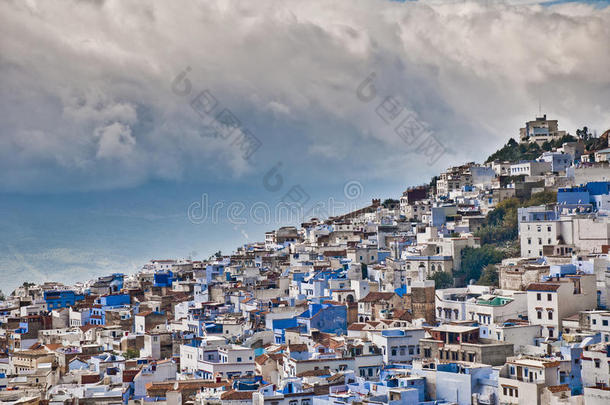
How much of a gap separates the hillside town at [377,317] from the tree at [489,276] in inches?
2.8

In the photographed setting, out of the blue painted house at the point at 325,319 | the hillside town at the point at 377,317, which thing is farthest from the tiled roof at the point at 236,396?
the blue painted house at the point at 325,319

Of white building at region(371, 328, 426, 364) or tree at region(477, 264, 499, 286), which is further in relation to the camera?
tree at region(477, 264, 499, 286)

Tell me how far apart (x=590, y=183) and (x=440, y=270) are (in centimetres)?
816

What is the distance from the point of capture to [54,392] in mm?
25625

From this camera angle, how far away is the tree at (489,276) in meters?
33.7

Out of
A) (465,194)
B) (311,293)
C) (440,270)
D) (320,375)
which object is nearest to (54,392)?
(320,375)

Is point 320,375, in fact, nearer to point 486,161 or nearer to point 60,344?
point 60,344

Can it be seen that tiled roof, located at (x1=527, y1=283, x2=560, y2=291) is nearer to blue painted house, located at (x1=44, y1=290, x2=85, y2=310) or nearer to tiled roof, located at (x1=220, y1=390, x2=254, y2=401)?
tiled roof, located at (x1=220, y1=390, x2=254, y2=401)

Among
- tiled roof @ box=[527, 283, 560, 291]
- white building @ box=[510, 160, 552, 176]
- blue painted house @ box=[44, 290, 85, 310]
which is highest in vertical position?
white building @ box=[510, 160, 552, 176]

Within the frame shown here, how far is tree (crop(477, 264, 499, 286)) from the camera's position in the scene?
33684 millimetres

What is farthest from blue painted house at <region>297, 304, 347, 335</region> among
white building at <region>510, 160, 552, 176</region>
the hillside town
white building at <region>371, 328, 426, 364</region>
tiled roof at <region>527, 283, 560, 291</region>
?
white building at <region>510, 160, 552, 176</region>

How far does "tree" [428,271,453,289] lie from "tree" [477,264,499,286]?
1.11m

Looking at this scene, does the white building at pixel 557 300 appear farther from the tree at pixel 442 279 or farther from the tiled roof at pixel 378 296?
the tree at pixel 442 279

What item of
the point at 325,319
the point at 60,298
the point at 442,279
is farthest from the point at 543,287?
the point at 60,298
